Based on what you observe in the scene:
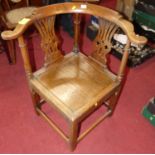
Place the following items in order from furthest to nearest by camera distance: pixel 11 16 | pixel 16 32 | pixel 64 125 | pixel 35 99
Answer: pixel 11 16
pixel 64 125
pixel 35 99
pixel 16 32

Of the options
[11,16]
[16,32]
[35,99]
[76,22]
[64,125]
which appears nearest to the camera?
[16,32]

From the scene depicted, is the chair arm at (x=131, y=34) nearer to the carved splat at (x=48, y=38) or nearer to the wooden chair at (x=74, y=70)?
the wooden chair at (x=74, y=70)

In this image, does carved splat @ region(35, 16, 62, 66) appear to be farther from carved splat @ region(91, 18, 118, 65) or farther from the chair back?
carved splat @ region(91, 18, 118, 65)

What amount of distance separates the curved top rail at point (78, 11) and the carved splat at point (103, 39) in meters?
Answer: 0.06

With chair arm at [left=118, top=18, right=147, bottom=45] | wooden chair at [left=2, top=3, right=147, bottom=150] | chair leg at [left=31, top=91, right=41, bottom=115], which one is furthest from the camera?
chair leg at [left=31, top=91, right=41, bottom=115]

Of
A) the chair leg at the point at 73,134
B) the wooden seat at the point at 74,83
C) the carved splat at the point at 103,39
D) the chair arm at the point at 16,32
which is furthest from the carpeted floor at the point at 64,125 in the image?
the chair arm at the point at 16,32

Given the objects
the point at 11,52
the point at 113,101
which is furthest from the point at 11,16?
the point at 113,101

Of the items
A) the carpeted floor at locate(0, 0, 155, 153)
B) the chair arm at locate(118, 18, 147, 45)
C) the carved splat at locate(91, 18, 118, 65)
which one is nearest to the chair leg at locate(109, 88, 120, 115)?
the carpeted floor at locate(0, 0, 155, 153)

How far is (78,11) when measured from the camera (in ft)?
4.33

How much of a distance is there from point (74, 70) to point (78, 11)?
0.40m

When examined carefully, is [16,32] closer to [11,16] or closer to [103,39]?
[103,39]

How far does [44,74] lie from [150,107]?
89 centimetres

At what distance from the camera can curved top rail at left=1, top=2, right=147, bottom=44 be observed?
3.72 ft

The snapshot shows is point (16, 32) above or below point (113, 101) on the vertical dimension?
above
